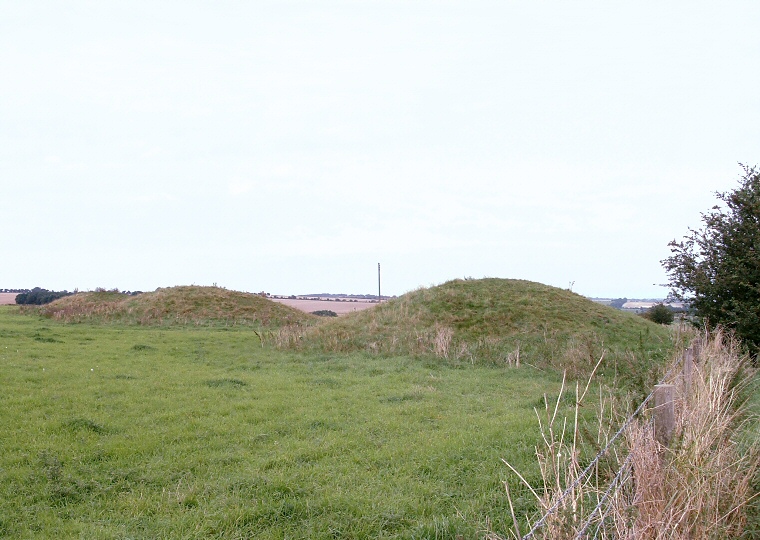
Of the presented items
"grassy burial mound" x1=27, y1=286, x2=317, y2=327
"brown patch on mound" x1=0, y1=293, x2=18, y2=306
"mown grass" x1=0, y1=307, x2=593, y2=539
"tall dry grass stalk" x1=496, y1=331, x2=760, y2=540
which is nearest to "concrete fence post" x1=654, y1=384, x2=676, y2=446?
"tall dry grass stalk" x1=496, y1=331, x2=760, y2=540

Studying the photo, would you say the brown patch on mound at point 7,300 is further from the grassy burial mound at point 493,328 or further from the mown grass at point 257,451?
the mown grass at point 257,451

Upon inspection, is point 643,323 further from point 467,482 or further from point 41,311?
point 41,311

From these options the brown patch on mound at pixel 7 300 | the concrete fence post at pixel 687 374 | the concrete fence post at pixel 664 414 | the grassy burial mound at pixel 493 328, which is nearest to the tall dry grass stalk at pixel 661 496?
the concrete fence post at pixel 664 414

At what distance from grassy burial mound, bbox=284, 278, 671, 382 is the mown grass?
3.01 metres

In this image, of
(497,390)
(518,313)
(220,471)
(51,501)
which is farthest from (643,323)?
(51,501)

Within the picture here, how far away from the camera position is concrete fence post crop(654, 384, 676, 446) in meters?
4.69

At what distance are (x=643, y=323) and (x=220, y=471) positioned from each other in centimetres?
1986

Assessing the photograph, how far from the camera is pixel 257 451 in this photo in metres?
6.96

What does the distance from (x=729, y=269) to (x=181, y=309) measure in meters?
25.5

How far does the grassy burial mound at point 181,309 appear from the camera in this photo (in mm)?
28953

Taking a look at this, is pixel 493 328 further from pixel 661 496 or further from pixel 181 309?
pixel 181 309

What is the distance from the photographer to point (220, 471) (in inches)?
245

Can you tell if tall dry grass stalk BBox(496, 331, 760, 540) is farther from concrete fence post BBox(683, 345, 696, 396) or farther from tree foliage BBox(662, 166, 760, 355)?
tree foliage BBox(662, 166, 760, 355)

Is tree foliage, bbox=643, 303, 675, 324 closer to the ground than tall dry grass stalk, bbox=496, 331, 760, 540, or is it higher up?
higher up
